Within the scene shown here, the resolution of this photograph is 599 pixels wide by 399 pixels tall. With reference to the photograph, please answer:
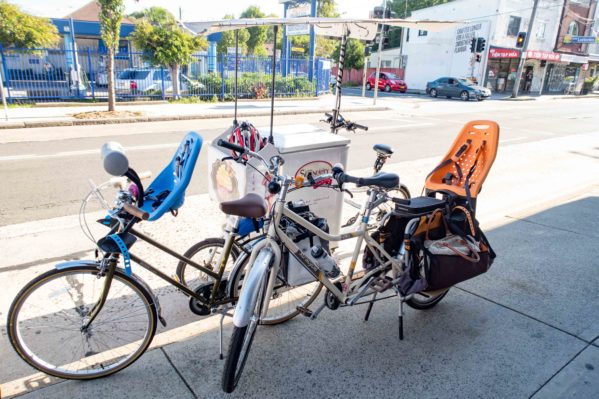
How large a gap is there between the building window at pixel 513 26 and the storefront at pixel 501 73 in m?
2.04

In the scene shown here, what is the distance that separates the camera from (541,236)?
5.11 m

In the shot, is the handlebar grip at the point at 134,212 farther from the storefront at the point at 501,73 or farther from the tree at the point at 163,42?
the storefront at the point at 501,73

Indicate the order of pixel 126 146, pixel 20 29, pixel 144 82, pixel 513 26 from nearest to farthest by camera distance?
pixel 126 146 < pixel 20 29 < pixel 144 82 < pixel 513 26

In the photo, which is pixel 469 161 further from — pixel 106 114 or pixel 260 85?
pixel 260 85

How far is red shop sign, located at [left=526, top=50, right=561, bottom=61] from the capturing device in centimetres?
3459

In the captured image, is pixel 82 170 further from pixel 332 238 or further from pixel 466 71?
pixel 466 71

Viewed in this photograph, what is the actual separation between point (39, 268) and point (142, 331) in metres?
1.60

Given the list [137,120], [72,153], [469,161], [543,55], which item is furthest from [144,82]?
[543,55]

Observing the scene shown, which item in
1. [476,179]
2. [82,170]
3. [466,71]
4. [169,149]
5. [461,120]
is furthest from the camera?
[466,71]

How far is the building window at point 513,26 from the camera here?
34.9 m

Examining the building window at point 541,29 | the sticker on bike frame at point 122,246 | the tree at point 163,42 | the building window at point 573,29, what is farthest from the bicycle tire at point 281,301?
the building window at point 573,29

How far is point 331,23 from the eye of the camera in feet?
16.5

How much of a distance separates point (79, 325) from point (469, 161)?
11.3 ft

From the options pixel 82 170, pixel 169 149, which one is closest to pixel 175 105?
pixel 169 149
